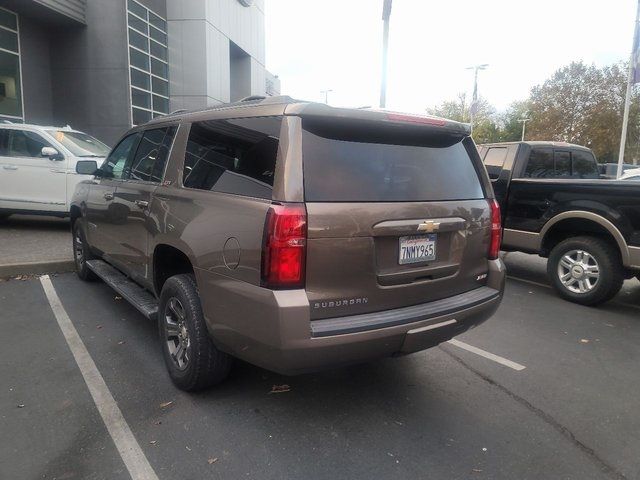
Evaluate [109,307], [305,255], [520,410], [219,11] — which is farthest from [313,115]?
[219,11]

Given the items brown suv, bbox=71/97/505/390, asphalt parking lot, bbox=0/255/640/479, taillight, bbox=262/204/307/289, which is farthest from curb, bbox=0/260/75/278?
taillight, bbox=262/204/307/289

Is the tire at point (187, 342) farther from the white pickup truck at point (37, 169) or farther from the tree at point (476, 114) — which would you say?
the tree at point (476, 114)

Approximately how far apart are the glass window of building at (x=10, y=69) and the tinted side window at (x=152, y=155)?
40.9 feet

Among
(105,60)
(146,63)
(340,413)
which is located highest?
(146,63)

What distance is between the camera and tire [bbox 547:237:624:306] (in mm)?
5328

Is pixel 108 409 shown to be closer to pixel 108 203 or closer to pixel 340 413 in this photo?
pixel 340 413

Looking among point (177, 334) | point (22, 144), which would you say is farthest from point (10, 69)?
point (177, 334)

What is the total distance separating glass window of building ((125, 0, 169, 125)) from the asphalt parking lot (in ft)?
52.9

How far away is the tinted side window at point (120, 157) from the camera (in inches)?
177

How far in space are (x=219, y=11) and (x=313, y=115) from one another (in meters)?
24.0

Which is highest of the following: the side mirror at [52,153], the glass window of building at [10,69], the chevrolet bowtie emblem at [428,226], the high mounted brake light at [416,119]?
the glass window of building at [10,69]

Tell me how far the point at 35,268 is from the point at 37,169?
3.20 m

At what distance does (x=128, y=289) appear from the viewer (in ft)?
14.0

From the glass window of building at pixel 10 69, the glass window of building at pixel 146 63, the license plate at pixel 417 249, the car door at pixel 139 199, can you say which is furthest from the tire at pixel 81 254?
the glass window of building at pixel 146 63
